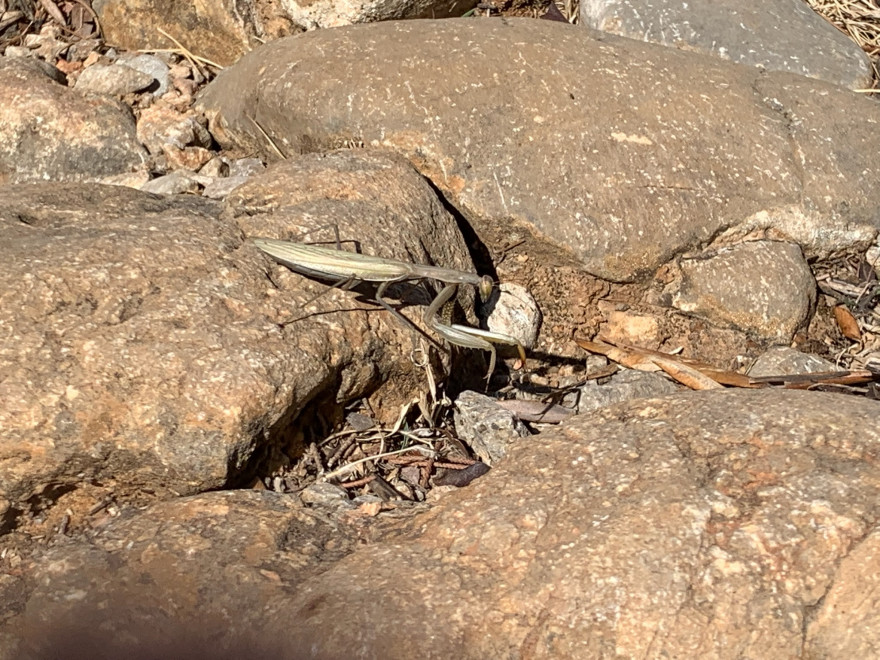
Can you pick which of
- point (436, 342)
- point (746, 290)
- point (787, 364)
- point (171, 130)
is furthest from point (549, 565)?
point (171, 130)

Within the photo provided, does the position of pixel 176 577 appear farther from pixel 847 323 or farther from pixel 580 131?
pixel 847 323

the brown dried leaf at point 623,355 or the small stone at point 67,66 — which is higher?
the small stone at point 67,66

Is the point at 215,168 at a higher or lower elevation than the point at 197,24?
lower

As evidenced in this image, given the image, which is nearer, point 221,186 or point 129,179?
point 221,186

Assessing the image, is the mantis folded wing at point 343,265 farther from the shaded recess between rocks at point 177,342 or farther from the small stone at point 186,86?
the small stone at point 186,86

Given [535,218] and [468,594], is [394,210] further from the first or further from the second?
[468,594]

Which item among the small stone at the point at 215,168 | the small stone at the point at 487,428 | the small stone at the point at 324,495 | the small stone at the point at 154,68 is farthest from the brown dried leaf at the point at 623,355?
the small stone at the point at 154,68

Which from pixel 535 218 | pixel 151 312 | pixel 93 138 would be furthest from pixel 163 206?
pixel 535 218
